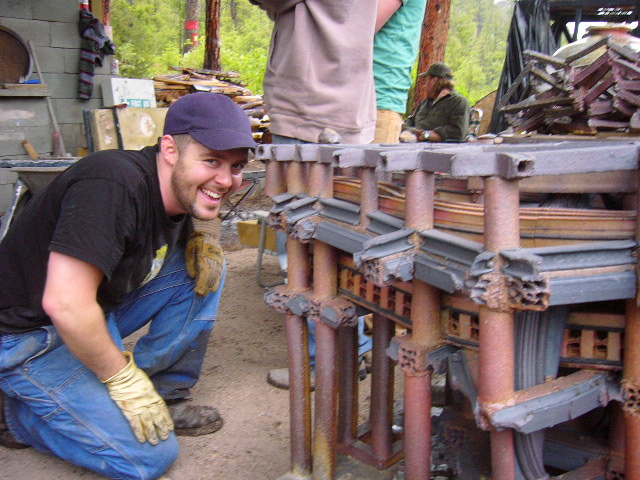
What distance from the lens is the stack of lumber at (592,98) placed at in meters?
2.71

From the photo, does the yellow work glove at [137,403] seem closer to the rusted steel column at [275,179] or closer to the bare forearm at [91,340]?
the bare forearm at [91,340]

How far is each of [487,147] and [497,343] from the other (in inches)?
32.7

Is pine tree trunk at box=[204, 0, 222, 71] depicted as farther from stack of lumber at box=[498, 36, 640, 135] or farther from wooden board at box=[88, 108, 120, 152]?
stack of lumber at box=[498, 36, 640, 135]

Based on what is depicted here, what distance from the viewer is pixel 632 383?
4.27ft

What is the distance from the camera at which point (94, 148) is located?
6492mm

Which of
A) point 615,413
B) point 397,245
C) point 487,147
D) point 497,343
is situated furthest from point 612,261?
point 487,147

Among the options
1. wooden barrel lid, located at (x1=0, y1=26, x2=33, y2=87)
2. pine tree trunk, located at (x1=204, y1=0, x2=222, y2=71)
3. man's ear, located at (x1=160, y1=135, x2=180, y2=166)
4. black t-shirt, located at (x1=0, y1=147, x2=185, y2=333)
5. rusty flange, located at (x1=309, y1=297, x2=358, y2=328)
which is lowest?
rusty flange, located at (x1=309, y1=297, x2=358, y2=328)

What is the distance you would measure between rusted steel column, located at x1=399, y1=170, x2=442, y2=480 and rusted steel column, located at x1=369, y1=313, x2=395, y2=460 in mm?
391

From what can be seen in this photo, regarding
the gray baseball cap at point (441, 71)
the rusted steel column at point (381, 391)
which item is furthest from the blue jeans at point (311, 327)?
the gray baseball cap at point (441, 71)

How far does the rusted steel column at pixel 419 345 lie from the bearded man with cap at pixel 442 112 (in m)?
5.06

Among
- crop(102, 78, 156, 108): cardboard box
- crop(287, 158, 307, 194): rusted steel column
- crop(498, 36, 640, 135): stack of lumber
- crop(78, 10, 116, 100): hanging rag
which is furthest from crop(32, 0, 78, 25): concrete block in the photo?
crop(287, 158, 307, 194): rusted steel column

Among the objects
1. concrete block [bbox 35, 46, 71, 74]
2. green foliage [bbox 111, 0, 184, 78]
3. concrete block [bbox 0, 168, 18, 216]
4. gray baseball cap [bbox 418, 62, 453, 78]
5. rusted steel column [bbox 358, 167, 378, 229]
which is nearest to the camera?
rusted steel column [bbox 358, 167, 378, 229]

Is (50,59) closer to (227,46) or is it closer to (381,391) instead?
(381,391)

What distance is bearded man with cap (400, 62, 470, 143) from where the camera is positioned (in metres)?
6.47
